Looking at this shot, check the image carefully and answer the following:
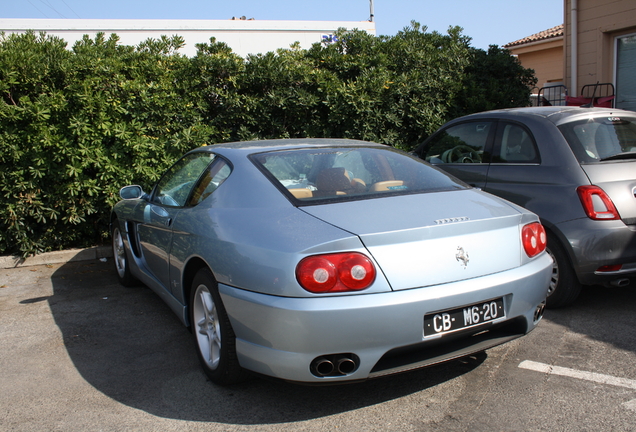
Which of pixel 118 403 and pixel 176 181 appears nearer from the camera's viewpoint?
pixel 118 403

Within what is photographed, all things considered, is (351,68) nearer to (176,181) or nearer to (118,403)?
(176,181)

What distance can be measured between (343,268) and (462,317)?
0.66m

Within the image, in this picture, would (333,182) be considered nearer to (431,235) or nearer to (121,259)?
(431,235)

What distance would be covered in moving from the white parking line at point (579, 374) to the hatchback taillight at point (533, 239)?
0.72m

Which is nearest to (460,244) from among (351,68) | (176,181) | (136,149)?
(176,181)

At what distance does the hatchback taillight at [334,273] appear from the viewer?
265cm

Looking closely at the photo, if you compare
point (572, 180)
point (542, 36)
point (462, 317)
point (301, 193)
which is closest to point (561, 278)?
point (572, 180)

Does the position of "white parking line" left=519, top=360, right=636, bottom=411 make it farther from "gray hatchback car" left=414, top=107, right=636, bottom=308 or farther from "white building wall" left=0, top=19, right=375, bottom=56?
"white building wall" left=0, top=19, right=375, bottom=56

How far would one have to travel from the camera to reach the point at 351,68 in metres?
8.62

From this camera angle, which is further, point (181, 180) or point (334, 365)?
point (181, 180)

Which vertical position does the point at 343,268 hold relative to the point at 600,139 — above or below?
below

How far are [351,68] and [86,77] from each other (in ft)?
12.5

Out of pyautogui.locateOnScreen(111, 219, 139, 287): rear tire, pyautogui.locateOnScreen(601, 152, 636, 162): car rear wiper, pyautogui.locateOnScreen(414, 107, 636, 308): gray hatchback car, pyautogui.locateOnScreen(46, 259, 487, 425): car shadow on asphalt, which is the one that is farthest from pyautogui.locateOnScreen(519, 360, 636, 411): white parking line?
pyautogui.locateOnScreen(111, 219, 139, 287): rear tire

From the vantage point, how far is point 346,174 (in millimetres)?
3553
